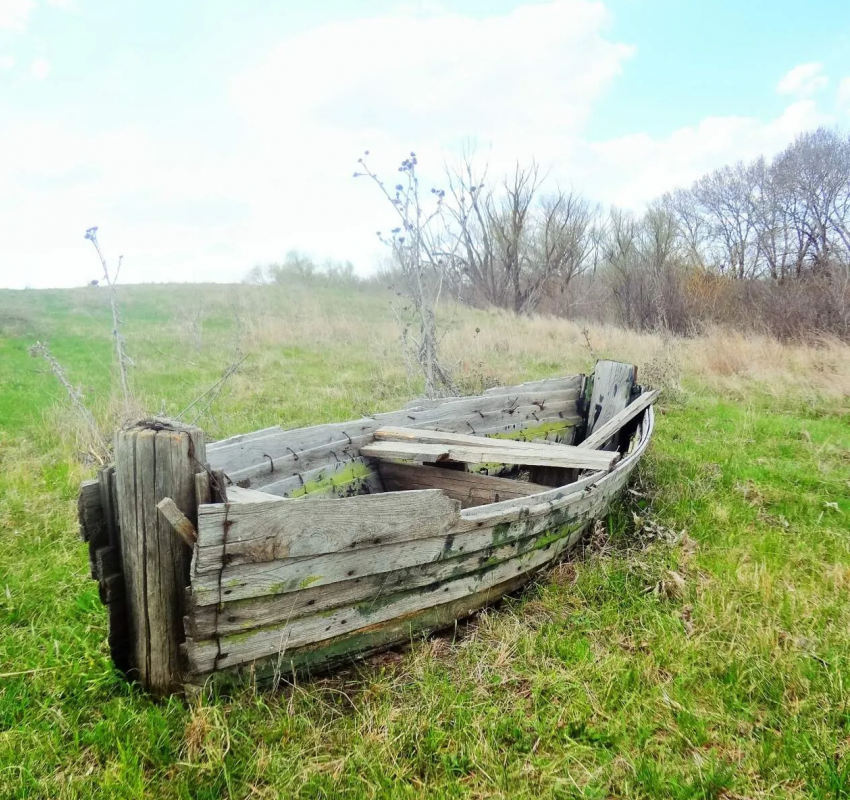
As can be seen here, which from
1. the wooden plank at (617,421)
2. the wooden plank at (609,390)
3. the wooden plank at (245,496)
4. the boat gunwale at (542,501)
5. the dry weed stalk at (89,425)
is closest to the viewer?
the wooden plank at (245,496)

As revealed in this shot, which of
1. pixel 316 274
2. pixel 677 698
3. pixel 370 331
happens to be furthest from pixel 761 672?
pixel 316 274

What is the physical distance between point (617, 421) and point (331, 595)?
3.43m

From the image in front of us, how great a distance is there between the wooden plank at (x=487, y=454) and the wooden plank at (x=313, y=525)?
0.85 metres

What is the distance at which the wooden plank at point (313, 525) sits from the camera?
186cm

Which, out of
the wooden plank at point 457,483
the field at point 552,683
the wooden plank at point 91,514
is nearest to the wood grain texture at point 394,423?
the wooden plank at point 457,483

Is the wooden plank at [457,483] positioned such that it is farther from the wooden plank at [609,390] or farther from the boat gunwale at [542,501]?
the wooden plank at [609,390]

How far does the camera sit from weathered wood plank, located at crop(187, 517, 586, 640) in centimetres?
199

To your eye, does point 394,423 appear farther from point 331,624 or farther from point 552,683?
point 552,683

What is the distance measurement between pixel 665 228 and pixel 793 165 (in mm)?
4845

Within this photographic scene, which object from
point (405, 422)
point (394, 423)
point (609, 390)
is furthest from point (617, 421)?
point (394, 423)

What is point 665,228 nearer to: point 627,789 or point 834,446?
point 834,446

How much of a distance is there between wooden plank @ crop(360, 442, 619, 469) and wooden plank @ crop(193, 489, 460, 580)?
85cm

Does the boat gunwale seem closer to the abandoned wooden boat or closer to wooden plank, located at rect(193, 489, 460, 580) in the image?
the abandoned wooden boat

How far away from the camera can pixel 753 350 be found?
35.1 ft
